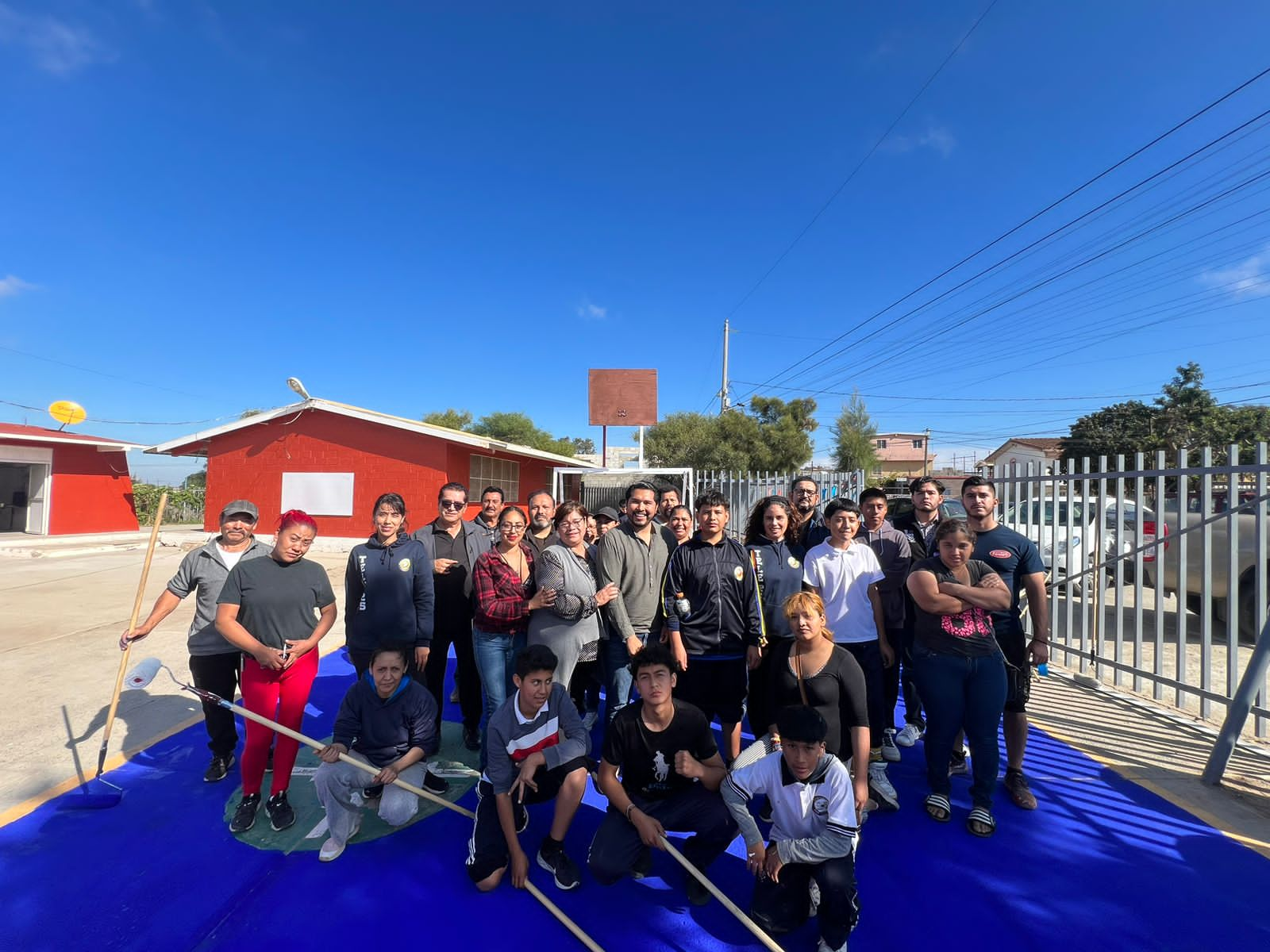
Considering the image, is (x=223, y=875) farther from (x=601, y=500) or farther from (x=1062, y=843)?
(x=601, y=500)

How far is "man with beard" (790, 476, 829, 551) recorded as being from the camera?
428 cm

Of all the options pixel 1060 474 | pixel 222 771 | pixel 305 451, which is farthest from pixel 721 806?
pixel 305 451

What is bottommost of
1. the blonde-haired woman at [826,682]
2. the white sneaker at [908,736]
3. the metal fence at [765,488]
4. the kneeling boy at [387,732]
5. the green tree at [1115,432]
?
the white sneaker at [908,736]

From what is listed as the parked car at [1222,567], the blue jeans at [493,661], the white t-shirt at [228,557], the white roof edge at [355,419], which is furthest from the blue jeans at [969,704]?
the white roof edge at [355,419]

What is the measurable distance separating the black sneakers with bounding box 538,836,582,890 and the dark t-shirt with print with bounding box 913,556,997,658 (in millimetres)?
2081

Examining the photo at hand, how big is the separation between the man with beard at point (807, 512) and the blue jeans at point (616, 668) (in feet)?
5.19

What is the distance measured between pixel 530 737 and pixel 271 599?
1.54 m

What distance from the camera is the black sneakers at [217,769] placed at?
11.2ft

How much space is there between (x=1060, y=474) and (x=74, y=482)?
25.2 metres

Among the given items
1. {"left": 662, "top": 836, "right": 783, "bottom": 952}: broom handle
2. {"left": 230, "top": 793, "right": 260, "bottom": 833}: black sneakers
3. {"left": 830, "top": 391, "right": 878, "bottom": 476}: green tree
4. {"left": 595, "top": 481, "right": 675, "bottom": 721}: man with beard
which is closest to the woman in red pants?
{"left": 230, "top": 793, "right": 260, "bottom": 833}: black sneakers

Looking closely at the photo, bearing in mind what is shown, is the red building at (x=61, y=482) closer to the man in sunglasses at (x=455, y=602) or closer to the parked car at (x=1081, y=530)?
the man in sunglasses at (x=455, y=602)

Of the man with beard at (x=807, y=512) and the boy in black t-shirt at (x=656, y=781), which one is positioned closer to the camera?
the boy in black t-shirt at (x=656, y=781)

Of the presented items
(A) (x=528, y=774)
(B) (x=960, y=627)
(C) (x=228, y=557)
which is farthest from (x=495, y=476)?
(B) (x=960, y=627)

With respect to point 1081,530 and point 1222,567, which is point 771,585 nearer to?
point 1081,530
